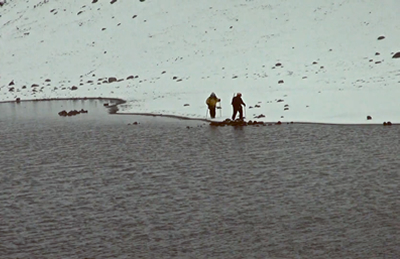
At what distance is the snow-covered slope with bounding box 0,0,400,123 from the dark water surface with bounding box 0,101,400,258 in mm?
11634

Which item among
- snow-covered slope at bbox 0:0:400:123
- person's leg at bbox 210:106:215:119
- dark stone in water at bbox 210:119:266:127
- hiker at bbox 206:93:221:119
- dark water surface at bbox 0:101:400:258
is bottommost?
dark water surface at bbox 0:101:400:258

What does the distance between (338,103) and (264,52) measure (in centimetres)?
3334

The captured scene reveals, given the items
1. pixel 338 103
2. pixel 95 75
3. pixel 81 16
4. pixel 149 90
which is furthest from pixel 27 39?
pixel 338 103

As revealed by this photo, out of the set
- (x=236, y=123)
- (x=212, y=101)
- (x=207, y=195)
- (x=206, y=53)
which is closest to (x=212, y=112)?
(x=212, y=101)

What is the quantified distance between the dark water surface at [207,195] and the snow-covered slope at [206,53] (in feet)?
38.2

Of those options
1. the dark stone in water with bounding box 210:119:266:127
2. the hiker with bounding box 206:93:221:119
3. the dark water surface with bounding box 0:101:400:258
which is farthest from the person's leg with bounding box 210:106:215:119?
the dark water surface with bounding box 0:101:400:258

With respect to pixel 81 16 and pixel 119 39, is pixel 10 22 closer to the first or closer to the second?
pixel 81 16

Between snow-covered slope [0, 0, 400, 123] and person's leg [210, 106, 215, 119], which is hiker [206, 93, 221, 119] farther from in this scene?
snow-covered slope [0, 0, 400, 123]

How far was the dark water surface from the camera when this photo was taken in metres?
13.9

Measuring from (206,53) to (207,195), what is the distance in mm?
60582

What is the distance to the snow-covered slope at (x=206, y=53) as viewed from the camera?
1948 inches

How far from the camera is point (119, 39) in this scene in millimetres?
88312

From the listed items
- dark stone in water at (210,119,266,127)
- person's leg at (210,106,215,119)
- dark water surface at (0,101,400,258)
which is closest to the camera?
dark water surface at (0,101,400,258)

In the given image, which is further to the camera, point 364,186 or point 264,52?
point 264,52
